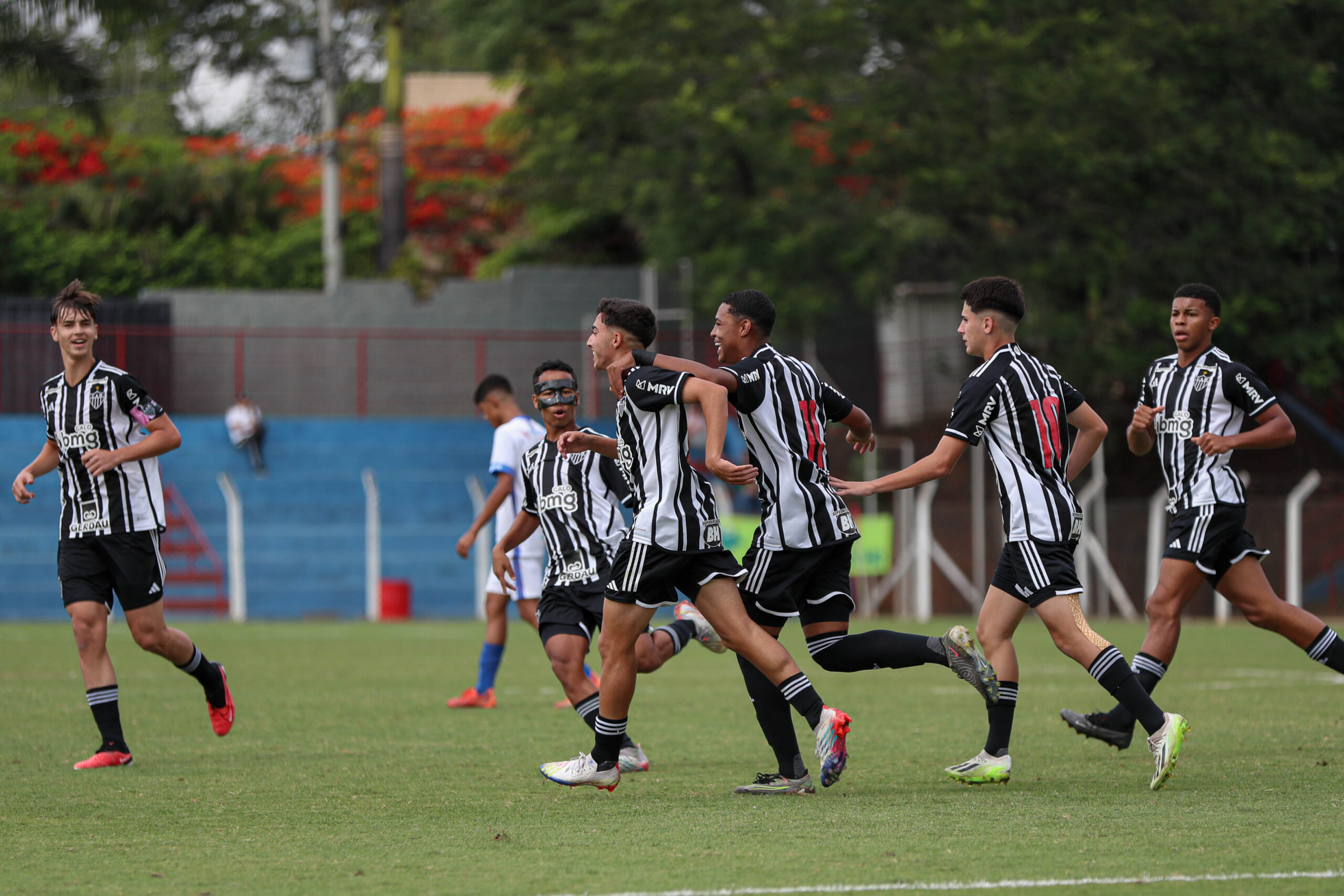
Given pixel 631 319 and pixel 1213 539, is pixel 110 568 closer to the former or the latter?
pixel 631 319

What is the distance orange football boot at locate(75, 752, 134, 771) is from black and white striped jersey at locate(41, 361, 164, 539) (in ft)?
3.43

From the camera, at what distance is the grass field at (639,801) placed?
15.4ft

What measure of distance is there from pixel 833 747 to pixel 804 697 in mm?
245

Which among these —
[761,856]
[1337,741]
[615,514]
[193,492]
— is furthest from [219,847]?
[193,492]

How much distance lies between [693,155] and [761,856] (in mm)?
20703

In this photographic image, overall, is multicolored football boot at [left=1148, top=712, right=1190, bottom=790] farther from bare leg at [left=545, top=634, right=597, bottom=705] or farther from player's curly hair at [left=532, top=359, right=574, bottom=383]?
player's curly hair at [left=532, top=359, right=574, bottom=383]

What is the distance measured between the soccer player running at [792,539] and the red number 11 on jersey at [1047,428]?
706mm

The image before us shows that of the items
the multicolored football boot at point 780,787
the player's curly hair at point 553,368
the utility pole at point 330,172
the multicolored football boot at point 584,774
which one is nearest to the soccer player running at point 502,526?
the player's curly hair at point 553,368

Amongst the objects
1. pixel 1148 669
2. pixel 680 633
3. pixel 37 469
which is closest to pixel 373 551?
pixel 37 469

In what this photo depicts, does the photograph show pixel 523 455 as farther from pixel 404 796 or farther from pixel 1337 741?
pixel 1337 741

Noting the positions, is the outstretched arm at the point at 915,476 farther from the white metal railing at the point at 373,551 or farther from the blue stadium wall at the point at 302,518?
the blue stadium wall at the point at 302,518

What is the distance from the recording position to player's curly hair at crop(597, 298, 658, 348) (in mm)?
6477

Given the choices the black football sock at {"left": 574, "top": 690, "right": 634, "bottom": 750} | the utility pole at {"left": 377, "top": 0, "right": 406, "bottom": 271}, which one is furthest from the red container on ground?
the black football sock at {"left": 574, "top": 690, "right": 634, "bottom": 750}

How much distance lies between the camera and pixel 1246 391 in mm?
7383
